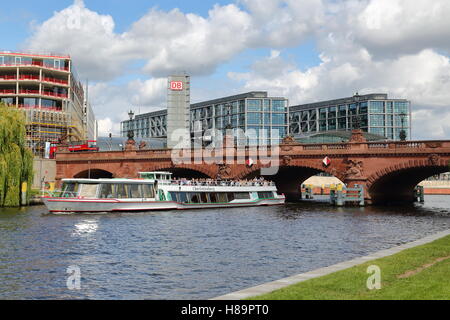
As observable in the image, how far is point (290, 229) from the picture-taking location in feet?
144

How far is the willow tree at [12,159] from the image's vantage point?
6091cm

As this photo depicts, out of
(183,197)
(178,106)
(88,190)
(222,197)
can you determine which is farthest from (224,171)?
(178,106)

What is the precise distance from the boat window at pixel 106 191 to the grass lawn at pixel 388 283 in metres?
42.1

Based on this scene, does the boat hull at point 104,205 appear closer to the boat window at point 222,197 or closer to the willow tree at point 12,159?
the boat window at point 222,197

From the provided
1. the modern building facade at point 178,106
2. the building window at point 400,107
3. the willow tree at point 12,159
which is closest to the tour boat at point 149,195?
the willow tree at point 12,159

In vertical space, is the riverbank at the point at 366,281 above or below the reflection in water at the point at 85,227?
above

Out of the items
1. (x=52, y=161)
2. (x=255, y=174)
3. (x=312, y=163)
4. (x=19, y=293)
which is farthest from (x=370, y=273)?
(x=52, y=161)

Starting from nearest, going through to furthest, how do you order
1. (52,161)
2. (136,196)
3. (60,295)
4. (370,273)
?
(370,273) < (60,295) < (136,196) < (52,161)

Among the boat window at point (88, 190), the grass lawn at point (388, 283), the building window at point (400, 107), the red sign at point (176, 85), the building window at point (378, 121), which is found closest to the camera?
the grass lawn at point (388, 283)

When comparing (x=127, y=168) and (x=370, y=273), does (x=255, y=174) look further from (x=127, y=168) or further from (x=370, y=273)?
(x=370, y=273)

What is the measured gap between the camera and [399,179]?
79938 mm

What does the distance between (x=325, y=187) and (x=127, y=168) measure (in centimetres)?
7739

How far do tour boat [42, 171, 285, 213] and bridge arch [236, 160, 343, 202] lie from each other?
4000mm

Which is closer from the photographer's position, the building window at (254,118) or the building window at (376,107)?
the building window at (254,118)
